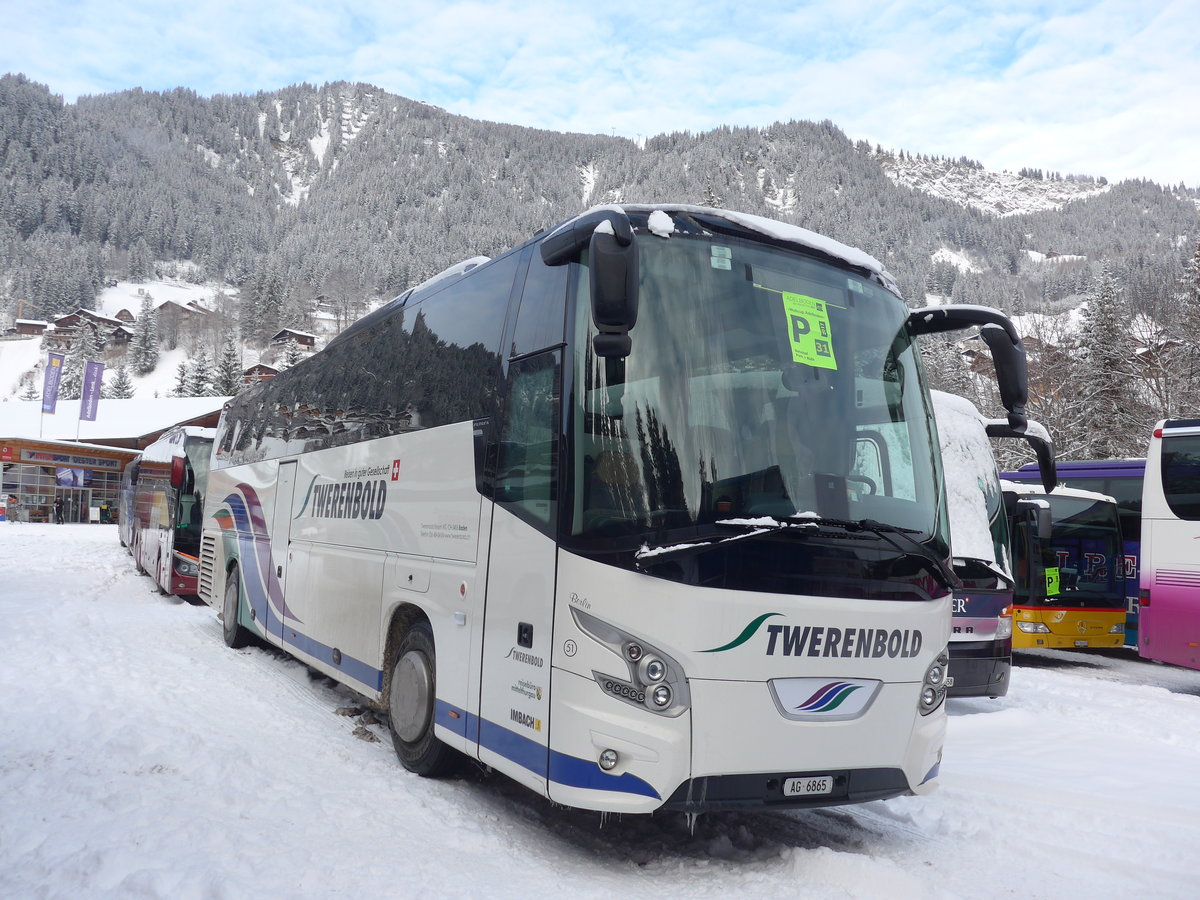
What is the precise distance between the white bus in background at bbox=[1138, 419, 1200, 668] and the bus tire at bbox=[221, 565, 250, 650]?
11.3 m

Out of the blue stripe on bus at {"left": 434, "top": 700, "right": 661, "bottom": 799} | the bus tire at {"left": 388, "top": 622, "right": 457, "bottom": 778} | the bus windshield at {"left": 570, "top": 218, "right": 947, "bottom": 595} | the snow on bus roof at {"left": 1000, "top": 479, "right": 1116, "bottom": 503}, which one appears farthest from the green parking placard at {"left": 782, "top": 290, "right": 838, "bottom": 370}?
the snow on bus roof at {"left": 1000, "top": 479, "right": 1116, "bottom": 503}

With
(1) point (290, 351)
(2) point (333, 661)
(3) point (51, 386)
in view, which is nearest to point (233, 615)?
(2) point (333, 661)

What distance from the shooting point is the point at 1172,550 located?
11.6 m

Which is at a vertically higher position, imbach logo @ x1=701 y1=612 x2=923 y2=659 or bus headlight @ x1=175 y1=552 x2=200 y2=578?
imbach logo @ x1=701 y1=612 x2=923 y2=659

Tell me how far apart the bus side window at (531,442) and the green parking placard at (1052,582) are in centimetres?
1224

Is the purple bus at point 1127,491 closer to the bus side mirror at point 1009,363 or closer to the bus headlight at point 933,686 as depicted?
the bus side mirror at point 1009,363

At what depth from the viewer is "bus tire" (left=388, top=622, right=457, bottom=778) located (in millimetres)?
5848

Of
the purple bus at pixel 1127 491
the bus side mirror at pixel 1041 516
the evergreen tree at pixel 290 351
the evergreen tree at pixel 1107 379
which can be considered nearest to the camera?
the bus side mirror at pixel 1041 516

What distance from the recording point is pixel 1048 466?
700 cm

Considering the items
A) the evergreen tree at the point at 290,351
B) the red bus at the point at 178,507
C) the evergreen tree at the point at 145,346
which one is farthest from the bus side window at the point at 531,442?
the evergreen tree at the point at 145,346

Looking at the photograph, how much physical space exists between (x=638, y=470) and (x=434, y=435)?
2324mm

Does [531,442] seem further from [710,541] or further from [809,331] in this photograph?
[809,331]

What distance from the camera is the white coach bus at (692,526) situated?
424 centimetres

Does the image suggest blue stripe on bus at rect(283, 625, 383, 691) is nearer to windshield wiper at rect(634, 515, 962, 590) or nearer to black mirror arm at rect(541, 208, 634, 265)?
windshield wiper at rect(634, 515, 962, 590)
